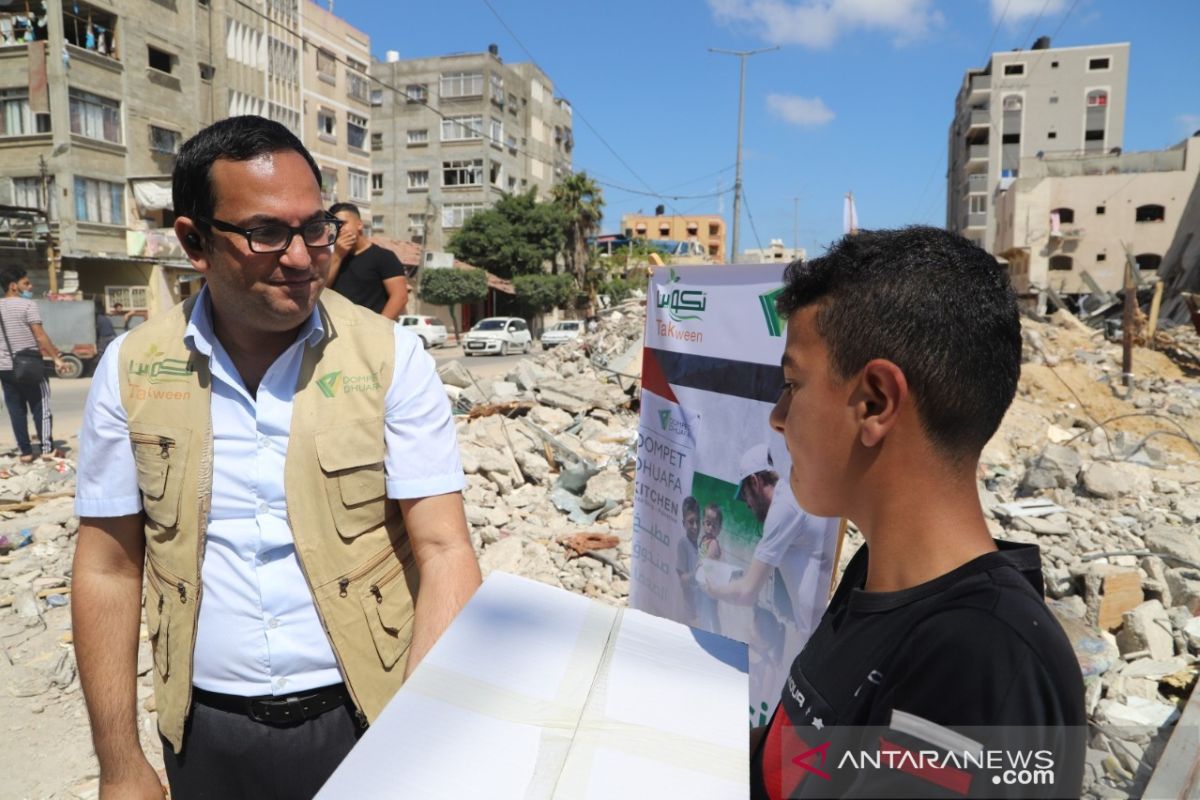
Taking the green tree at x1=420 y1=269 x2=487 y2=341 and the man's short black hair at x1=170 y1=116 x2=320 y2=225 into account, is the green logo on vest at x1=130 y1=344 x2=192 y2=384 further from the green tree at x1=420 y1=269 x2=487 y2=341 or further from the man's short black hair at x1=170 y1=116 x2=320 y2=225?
the green tree at x1=420 y1=269 x2=487 y2=341

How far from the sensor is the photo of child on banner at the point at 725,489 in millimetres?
2354

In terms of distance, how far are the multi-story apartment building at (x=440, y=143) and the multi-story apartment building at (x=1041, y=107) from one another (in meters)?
37.3

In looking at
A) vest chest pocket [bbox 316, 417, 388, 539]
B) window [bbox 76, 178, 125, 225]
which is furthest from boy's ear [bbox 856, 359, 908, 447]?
window [bbox 76, 178, 125, 225]

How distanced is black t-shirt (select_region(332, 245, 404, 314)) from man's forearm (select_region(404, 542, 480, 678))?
3655 mm

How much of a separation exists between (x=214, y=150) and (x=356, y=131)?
41.0 meters

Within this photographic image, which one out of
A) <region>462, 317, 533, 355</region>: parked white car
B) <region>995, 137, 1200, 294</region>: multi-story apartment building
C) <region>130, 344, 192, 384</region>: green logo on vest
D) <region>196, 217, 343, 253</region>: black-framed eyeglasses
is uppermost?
<region>995, 137, 1200, 294</region>: multi-story apartment building

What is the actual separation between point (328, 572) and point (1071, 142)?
242 ft

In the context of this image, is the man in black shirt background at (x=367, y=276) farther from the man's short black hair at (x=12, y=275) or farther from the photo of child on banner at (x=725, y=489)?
the man's short black hair at (x=12, y=275)

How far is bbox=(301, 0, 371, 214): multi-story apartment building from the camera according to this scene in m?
34.8

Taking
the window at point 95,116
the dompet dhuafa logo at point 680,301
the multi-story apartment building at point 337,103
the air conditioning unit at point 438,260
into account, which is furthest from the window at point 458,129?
the dompet dhuafa logo at point 680,301

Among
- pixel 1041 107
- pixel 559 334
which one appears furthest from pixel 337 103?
pixel 1041 107

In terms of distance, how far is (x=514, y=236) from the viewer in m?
43.6

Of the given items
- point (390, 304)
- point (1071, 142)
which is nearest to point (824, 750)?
point (390, 304)

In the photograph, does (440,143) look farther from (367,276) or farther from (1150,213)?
(367,276)
